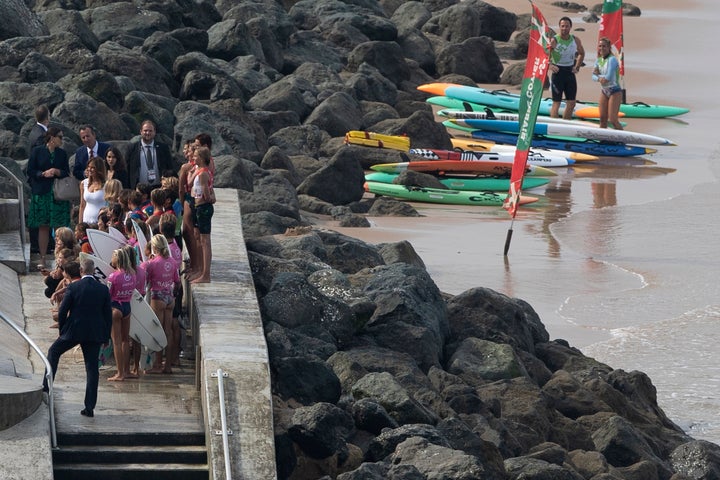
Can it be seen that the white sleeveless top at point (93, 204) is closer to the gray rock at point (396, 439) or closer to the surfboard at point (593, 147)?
the gray rock at point (396, 439)

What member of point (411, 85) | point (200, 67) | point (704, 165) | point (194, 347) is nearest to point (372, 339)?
point (194, 347)

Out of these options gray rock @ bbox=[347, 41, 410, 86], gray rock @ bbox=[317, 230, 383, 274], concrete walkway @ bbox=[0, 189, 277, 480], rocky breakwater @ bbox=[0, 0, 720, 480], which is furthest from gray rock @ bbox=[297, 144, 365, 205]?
gray rock @ bbox=[347, 41, 410, 86]

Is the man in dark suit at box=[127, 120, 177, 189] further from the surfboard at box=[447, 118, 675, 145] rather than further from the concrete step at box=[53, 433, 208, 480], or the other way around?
the surfboard at box=[447, 118, 675, 145]

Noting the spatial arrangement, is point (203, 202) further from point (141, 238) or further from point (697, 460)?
point (697, 460)

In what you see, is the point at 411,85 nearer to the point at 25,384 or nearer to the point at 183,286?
the point at 183,286

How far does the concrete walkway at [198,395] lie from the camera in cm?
864

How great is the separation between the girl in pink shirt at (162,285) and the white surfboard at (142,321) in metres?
0.16

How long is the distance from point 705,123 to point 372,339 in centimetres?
2025

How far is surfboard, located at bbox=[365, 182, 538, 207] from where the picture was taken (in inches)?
858

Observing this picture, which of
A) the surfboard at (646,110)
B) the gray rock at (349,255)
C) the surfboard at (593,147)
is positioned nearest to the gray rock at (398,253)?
the gray rock at (349,255)

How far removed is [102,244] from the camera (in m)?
10.9

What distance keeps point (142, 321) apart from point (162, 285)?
1.34 feet

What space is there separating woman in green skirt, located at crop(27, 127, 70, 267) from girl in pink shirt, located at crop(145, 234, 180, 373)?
2818mm

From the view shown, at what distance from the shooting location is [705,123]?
30.5 meters
